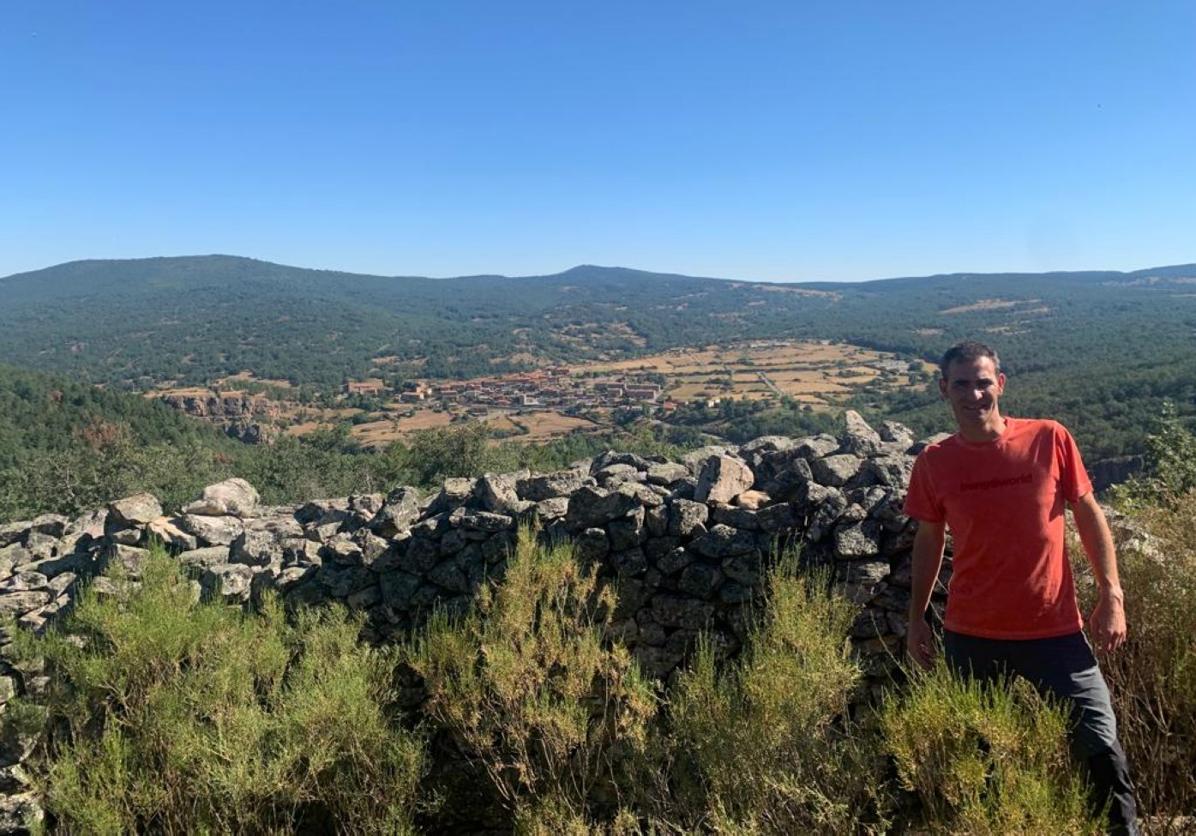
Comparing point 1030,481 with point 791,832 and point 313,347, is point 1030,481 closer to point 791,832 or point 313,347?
point 791,832

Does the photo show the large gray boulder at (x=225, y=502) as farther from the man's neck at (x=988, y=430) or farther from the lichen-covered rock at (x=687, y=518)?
the man's neck at (x=988, y=430)

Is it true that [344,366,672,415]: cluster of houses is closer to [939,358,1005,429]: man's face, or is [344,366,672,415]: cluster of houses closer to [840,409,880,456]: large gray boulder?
[840,409,880,456]: large gray boulder

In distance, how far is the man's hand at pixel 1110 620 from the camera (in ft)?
11.1

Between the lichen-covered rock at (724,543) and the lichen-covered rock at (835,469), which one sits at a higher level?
the lichen-covered rock at (835,469)

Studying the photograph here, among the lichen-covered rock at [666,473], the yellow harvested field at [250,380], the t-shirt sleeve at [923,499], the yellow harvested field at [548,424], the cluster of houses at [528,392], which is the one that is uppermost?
the t-shirt sleeve at [923,499]

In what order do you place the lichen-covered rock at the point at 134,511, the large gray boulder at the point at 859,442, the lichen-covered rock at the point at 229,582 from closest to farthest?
the large gray boulder at the point at 859,442
the lichen-covered rock at the point at 229,582
the lichen-covered rock at the point at 134,511

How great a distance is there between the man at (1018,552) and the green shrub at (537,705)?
2.02 m

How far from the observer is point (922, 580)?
3861 millimetres

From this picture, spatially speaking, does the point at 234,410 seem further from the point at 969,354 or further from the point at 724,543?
the point at 969,354

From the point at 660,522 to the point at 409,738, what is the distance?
2.64 meters

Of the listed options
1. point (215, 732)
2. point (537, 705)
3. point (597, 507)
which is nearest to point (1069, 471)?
point (537, 705)

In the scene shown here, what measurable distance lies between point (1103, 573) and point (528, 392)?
95.1m

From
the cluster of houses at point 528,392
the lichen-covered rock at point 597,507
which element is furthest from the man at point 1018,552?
the cluster of houses at point 528,392

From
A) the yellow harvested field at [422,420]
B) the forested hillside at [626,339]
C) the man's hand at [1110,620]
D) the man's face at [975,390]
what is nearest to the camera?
the man's hand at [1110,620]
